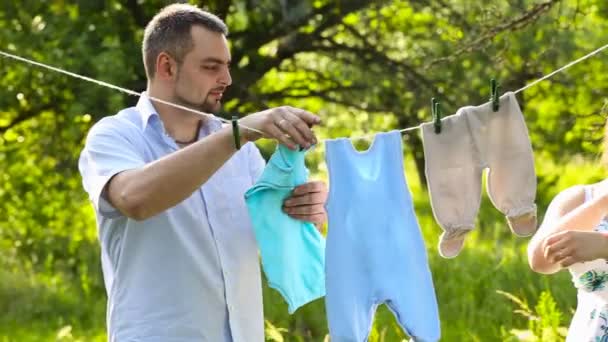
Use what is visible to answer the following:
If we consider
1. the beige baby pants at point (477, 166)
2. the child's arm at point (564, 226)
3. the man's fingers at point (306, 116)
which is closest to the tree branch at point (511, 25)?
the beige baby pants at point (477, 166)

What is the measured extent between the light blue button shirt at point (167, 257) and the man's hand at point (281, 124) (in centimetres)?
31

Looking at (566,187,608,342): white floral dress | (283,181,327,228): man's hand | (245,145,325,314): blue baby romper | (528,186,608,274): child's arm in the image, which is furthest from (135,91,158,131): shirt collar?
(566,187,608,342): white floral dress

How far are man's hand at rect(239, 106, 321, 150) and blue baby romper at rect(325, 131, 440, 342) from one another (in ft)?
1.02

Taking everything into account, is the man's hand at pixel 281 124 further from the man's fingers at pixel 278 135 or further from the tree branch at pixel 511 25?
the tree branch at pixel 511 25

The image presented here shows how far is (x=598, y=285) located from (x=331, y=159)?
742 mm

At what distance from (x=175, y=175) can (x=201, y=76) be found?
0.44 meters

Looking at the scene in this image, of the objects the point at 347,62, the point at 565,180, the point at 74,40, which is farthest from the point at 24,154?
the point at 565,180

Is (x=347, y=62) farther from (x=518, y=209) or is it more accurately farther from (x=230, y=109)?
(x=518, y=209)

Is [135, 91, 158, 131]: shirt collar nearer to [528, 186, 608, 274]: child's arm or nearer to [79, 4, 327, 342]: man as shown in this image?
[79, 4, 327, 342]: man

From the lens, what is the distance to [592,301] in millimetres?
2957

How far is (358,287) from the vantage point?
300 cm

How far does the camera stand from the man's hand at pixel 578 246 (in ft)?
9.21

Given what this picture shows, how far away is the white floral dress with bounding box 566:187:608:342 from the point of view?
2.92m

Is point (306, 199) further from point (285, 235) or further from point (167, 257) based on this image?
point (167, 257)
